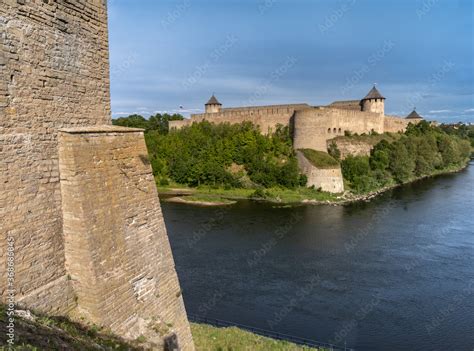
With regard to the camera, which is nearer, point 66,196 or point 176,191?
point 66,196

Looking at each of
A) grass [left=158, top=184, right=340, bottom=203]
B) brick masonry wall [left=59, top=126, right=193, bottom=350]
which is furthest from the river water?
brick masonry wall [left=59, top=126, right=193, bottom=350]

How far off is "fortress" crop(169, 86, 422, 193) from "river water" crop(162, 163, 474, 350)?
5.66m

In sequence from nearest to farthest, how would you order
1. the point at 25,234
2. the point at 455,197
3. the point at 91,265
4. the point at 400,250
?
the point at 25,234
the point at 91,265
the point at 400,250
the point at 455,197

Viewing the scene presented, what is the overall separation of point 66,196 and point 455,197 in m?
23.3

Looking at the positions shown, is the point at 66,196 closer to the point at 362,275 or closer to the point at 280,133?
the point at 362,275

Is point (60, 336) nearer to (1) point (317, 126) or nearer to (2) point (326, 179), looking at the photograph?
(2) point (326, 179)

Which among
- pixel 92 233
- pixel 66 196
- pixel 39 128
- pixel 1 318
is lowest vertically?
pixel 1 318

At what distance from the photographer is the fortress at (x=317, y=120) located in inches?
957

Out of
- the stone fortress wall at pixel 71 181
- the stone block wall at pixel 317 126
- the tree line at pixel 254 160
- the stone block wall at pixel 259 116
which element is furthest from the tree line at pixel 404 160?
the stone fortress wall at pixel 71 181

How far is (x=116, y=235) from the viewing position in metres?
3.76

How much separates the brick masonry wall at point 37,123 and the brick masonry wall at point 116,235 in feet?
0.46

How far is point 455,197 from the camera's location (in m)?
22.3

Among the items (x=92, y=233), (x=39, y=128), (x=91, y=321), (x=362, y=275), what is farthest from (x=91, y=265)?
(x=362, y=275)

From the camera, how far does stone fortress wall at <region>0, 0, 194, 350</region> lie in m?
3.14
